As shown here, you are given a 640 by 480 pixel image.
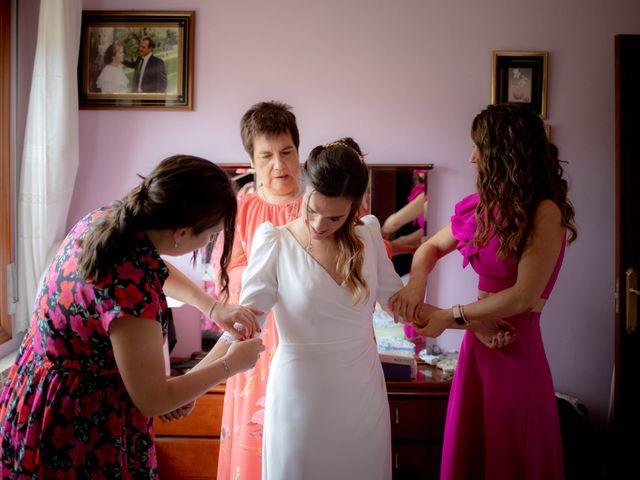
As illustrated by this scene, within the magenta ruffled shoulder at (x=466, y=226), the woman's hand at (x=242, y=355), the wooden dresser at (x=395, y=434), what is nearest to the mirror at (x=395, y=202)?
the wooden dresser at (x=395, y=434)

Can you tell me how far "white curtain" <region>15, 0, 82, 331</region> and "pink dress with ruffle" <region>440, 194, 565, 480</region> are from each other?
1.83 metres

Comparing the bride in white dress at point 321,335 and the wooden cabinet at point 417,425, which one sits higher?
the bride in white dress at point 321,335

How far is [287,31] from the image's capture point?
9.37 ft

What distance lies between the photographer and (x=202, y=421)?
2.56 m

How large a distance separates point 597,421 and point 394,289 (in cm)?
190

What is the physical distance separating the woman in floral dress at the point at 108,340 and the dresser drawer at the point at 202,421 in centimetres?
129

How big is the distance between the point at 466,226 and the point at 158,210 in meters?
1.01

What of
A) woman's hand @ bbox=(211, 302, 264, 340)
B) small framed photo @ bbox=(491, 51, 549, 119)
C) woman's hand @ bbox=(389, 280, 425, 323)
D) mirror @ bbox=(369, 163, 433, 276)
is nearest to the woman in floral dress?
woman's hand @ bbox=(211, 302, 264, 340)

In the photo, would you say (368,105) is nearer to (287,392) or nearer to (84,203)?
(84,203)

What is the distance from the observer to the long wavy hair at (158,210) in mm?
1146

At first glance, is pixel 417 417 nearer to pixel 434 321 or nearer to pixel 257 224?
pixel 434 321

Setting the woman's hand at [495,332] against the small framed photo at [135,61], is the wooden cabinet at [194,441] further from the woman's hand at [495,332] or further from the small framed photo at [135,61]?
the small framed photo at [135,61]

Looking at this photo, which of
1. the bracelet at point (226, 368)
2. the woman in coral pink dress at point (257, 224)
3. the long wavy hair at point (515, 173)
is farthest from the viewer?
the woman in coral pink dress at point (257, 224)

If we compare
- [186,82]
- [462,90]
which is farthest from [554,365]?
[186,82]
